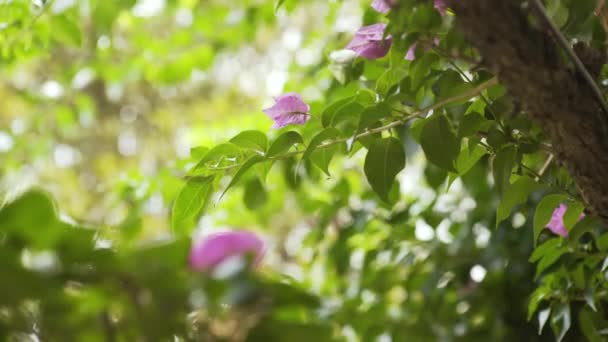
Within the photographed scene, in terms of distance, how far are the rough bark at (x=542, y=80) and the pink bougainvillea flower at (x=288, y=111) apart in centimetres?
19

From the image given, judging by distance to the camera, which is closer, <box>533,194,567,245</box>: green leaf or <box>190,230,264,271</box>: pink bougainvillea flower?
<box>190,230,264,271</box>: pink bougainvillea flower

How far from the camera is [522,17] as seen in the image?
38 centimetres

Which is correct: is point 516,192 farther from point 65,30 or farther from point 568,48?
point 65,30

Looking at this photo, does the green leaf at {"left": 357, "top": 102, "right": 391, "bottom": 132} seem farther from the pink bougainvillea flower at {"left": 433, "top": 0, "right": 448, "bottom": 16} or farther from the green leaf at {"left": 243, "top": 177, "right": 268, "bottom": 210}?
the green leaf at {"left": 243, "top": 177, "right": 268, "bottom": 210}

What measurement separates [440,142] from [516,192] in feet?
0.26

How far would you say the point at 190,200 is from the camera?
0.56m

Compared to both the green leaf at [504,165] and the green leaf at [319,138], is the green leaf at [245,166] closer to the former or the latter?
the green leaf at [319,138]

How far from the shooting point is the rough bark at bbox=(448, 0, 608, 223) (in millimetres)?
371

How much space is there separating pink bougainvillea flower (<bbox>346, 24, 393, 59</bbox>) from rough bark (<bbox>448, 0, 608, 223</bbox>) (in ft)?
0.39

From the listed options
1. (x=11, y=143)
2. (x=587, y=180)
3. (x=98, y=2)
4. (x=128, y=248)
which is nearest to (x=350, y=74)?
(x=587, y=180)

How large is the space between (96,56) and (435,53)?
1185mm

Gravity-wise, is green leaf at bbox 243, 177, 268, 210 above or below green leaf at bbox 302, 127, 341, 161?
below

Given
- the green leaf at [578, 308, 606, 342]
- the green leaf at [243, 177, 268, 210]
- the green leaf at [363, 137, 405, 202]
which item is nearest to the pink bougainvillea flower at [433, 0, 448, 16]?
the green leaf at [363, 137, 405, 202]

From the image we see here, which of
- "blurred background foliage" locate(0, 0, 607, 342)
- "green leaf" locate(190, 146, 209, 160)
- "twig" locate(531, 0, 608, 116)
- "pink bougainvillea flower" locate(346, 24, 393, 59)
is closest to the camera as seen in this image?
"blurred background foliage" locate(0, 0, 607, 342)
